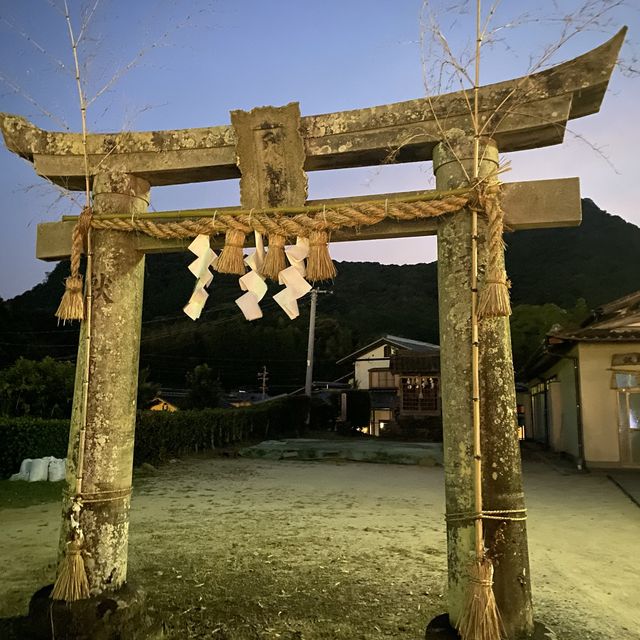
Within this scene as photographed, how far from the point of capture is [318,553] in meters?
5.11

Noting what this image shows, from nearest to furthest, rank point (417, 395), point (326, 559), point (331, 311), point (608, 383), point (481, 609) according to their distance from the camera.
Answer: point (481, 609), point (326, 559), point (608, 383), point (417, 395), point (331, 311)

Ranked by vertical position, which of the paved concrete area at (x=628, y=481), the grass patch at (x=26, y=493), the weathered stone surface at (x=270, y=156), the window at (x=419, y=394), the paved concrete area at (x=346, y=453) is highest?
the weathered stone surface at (x=270, y=156)

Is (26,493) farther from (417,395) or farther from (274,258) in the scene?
(417,395)

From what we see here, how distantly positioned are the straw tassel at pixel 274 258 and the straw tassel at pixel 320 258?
0.21m

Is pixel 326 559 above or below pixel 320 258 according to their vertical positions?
below

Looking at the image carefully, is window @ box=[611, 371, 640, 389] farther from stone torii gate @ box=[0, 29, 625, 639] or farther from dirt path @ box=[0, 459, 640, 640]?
stone torii gate @ box=[0, 29, 625, 639]

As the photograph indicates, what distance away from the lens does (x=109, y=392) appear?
3119mm

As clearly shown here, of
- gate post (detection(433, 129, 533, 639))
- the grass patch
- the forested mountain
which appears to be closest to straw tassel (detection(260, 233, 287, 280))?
gate post (detection(433, 129, 533, 639))

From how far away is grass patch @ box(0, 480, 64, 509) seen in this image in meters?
7.82

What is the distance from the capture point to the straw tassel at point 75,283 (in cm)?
305

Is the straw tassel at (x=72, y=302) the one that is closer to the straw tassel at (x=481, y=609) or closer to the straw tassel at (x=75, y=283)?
the straw tassel at (x=75, y=283)

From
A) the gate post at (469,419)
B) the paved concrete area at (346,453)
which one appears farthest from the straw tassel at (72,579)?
the paved concrete area at (346,453)

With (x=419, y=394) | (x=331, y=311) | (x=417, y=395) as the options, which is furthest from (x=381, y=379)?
(x=331, y=311)

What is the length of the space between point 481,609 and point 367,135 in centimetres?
270
